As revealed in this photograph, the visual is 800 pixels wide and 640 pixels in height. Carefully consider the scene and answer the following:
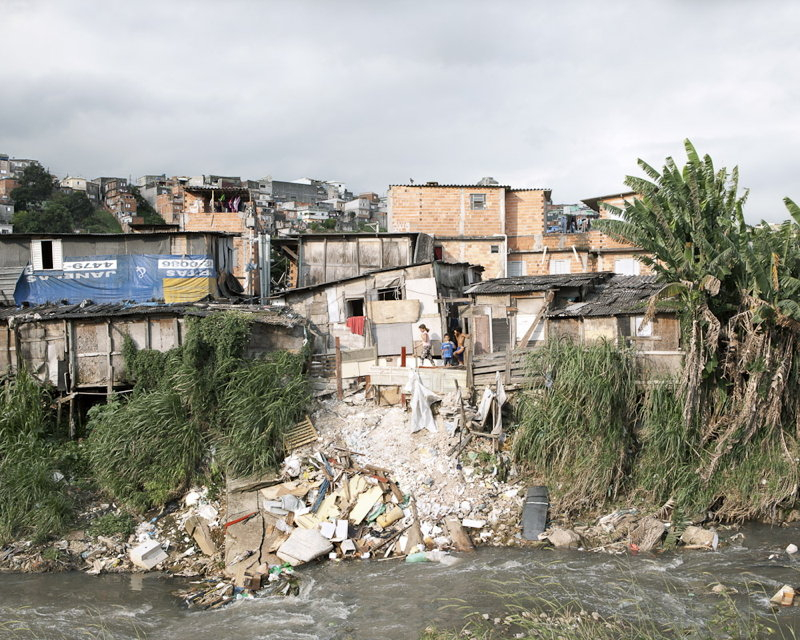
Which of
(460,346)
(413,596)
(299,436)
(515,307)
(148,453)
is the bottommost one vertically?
(413,596)

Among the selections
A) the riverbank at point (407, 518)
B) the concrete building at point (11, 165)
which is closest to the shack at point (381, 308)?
the riverbank at point (407, 518)

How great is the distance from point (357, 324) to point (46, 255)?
9.30 meters

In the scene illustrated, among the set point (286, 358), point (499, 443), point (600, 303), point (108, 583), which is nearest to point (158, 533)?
point (108, 583)

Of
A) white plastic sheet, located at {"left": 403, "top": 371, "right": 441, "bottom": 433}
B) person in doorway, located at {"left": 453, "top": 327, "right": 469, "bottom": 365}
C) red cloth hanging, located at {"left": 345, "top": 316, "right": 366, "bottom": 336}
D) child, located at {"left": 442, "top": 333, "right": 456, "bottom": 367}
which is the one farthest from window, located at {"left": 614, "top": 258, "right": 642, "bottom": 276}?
white plastic sheet, located at {"left": 403, "top": 371, "right": 441, "bottom": 433}

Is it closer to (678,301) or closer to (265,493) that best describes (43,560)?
(265,493)

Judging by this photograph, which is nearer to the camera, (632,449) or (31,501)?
(31,501)

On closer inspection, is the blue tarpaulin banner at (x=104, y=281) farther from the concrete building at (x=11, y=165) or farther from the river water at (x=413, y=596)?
the concrete building at (x=11, y=165)

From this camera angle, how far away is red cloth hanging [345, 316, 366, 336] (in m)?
18.9

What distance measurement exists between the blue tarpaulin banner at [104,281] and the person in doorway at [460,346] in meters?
7.48

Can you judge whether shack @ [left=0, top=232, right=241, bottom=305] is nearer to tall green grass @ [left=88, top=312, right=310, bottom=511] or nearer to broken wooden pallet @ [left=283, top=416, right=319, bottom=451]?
tall green grass @ [left=88, top=312, right=310, bottom=511]

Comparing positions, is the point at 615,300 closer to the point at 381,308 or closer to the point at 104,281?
the point at 381,308

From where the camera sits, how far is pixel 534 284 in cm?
1720

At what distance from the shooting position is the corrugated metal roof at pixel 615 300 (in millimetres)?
14922

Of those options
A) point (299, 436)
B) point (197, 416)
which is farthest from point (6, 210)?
point (299, 436)
